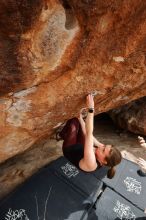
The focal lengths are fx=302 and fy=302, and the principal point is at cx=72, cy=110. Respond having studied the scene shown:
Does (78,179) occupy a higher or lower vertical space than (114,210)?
higher

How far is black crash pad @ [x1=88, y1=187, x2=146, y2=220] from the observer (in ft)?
14.4

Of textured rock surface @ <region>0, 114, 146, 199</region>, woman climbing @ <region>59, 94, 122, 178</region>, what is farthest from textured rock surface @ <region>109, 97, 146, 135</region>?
woman climbing @ <region>59, 94, 122, 178</region>

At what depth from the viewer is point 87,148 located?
381cm

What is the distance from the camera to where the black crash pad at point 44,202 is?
4258 mm

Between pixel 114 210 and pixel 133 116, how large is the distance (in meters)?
2.37

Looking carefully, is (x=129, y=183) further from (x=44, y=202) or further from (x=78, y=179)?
(x=44, y=202)

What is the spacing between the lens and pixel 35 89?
352 centimetres

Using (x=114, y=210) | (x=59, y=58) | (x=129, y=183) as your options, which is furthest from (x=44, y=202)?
(x=59, y=58)

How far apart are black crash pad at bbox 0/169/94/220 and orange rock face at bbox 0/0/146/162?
2.31 feet

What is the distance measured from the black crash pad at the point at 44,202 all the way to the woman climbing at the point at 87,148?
2.39 ft

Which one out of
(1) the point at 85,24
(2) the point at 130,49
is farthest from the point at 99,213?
(1) the point at 85,24

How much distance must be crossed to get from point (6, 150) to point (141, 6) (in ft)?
8.26

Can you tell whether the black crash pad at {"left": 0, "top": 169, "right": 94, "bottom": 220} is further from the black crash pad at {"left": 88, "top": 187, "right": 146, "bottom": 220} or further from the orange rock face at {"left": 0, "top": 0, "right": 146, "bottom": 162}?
the orange rock face at {"left": 0, "top": 0, "right": 146, "bottom": 162}

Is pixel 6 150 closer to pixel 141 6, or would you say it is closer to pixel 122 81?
pixel 122 81
